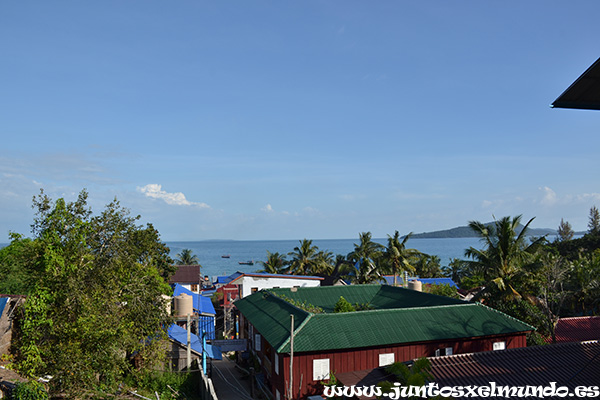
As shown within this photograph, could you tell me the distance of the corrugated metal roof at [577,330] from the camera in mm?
31764

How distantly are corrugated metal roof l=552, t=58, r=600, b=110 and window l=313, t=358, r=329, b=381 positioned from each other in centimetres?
1631

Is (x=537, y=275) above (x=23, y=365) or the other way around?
above

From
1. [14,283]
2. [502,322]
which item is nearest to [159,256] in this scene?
[14,283]

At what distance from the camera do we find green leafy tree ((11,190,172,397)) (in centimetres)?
1995

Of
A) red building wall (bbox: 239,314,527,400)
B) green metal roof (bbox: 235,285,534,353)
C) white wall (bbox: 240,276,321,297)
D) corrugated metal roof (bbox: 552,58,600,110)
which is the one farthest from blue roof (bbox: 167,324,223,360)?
corrugated metal roof (bbox: 552,58,600,110)

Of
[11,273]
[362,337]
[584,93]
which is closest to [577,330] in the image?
[362,337]

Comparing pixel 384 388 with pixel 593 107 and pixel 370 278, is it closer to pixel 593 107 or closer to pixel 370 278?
pixel 593 107

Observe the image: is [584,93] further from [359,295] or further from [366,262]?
[366,262]

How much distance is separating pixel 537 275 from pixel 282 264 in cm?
5028

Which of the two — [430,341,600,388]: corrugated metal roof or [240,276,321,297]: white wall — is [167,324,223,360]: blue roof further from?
[240,276,321,297]: white wall

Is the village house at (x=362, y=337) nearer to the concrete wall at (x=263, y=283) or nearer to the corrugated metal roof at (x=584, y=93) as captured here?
the corrugated metal roof at (x=584, y=93)

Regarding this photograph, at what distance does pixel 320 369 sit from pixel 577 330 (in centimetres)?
2160

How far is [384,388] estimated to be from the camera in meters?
11.3

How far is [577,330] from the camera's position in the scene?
3281cm
